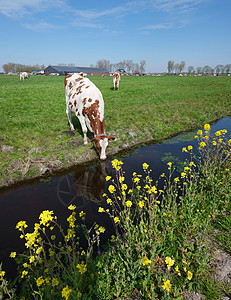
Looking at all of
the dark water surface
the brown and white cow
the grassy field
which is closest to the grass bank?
the dark water surface

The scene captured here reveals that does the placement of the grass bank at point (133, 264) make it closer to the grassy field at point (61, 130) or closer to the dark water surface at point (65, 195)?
the dark water surface at point (65, 195)

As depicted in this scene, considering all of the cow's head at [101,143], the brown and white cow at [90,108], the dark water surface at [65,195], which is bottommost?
the dark water surface at [65,195]

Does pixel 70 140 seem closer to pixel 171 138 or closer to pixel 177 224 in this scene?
pixel 171 138

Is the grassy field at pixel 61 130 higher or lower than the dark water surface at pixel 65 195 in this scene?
higher

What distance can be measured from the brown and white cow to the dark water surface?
101cm

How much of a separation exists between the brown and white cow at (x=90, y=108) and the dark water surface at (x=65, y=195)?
1006 mm

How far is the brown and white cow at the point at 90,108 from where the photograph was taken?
727cm

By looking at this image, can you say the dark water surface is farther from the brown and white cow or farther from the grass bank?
the brown and white cow

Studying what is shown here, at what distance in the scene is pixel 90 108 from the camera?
797 centimetres

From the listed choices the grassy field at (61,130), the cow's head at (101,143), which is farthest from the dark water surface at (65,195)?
the grassy field at (61,130)

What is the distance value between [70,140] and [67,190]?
3.66 meters

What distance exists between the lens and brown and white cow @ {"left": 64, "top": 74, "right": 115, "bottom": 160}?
23.9ft

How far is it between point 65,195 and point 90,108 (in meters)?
4.21

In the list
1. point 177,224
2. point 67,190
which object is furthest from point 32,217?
point 177,224
